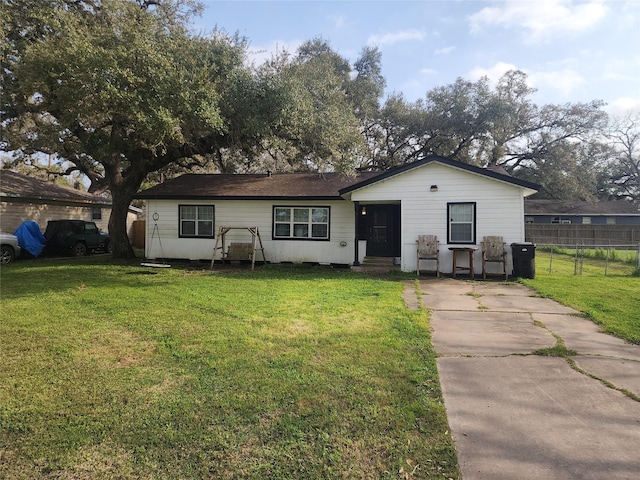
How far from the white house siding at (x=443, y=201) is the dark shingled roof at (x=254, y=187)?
85.1 inches

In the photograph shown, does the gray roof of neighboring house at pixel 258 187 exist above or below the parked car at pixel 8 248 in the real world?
above

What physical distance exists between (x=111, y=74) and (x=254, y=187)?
6.74 meters

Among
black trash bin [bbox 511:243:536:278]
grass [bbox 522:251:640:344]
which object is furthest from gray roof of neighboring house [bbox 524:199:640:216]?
black trash bin [bbox 511:243:536:278]

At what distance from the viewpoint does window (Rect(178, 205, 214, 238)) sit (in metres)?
14.2

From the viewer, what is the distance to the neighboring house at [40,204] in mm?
15367

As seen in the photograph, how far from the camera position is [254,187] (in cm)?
1446

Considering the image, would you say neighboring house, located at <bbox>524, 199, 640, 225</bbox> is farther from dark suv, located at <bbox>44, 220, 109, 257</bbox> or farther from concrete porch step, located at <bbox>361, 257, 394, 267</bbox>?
dark suv, located at <bbox>44, 220, 109, 257</bbox>

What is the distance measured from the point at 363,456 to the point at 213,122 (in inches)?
343

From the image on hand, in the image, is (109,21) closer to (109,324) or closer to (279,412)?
(109,324)

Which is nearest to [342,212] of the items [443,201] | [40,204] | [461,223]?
[443,201]

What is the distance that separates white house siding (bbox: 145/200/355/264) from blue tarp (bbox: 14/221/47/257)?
4.33 metres

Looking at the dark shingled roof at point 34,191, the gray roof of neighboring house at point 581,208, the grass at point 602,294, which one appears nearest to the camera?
the grass at point 602,294

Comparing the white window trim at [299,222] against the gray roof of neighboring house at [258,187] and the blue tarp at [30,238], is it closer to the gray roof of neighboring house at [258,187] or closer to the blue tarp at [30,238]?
the gray roof of neighboring house at [258,187]

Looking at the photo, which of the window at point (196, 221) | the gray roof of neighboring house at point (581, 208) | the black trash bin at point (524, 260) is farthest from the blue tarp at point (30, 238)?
the gray roof of neighboring house at point (581, 208)
